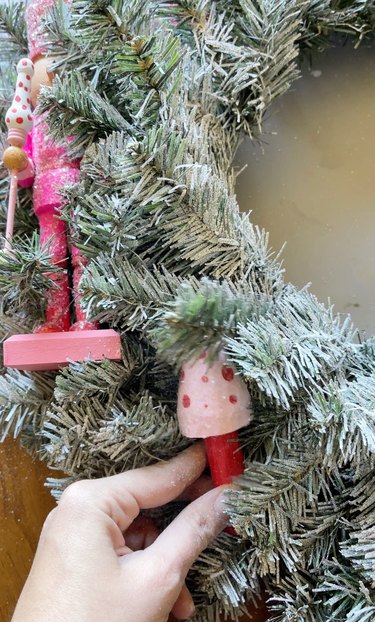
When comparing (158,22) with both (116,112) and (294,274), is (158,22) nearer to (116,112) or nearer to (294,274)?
(116,112)

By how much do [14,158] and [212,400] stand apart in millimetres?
338

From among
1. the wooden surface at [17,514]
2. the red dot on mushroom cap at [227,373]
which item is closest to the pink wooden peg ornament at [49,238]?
the red dot on mushroom cap at [227,373]

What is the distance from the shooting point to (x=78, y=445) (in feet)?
1.88

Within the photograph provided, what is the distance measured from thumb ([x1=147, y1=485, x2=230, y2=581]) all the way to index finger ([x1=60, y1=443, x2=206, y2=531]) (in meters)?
0.03

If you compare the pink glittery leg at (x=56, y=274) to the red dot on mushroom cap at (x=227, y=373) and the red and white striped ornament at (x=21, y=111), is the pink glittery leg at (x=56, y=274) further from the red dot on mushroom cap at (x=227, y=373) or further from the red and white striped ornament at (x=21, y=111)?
the red dot on mushroom cap at (x=227, y=373)

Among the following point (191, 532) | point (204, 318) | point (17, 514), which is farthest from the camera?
point (17, 514)

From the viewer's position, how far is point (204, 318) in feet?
1.38

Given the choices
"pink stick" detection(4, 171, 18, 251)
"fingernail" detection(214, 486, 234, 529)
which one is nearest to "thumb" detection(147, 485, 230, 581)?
"fingernail" detection(214, 486, 234, 529)

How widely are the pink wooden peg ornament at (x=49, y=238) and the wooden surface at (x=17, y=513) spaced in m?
0.21

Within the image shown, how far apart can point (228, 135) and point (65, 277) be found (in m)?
0.26

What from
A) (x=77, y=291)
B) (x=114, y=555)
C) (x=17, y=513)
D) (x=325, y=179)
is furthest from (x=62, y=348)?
(x=325, y=179)

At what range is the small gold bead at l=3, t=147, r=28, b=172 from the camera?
2.04 feet

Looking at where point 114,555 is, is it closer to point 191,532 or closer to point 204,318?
point 191,532

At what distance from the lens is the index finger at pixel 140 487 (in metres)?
0.52
